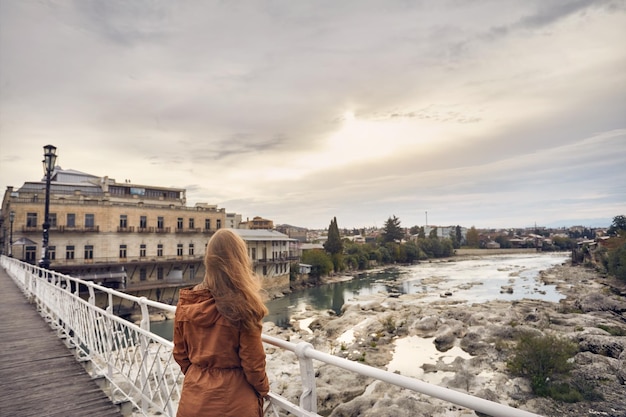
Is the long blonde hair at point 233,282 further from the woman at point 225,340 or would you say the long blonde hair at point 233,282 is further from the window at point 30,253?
the window at point 30,253

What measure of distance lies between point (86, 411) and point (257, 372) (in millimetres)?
3190

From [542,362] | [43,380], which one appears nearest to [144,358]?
[43,380]

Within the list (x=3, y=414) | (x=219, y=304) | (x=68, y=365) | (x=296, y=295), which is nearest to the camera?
(x=219, y=304)

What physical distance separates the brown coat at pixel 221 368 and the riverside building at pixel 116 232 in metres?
29.4

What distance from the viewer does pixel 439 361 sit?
51.5 ft

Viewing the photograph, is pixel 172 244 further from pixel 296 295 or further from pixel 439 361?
pixel 439 361

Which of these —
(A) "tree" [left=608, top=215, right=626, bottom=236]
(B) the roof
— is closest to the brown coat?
(B) the roof

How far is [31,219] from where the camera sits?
27.4m

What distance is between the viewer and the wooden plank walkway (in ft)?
12.9

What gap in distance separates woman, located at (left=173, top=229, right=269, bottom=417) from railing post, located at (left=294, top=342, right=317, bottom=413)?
209 millimetres

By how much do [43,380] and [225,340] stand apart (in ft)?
14.0

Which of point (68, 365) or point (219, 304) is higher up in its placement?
point (219, 304)

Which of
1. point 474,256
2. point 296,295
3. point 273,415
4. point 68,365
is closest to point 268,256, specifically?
point 296,295

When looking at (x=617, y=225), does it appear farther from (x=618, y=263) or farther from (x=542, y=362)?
(x=542, y=362)
